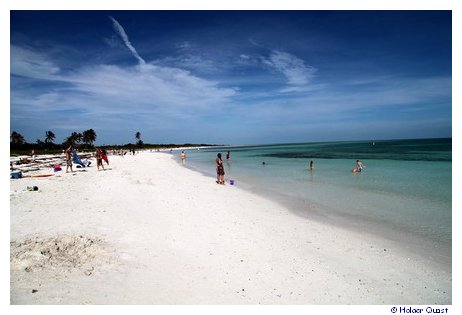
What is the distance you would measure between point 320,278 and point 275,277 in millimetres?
890

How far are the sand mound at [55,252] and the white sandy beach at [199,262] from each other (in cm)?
2

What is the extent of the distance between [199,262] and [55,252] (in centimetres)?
300

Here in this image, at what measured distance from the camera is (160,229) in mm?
7508

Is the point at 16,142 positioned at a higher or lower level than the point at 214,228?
higher

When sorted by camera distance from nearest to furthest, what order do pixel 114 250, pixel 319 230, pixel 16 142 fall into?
pixel 114 250 → pixel 319 230 → pixel 16 142

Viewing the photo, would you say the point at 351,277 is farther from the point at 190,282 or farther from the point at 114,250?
the point at 114,250

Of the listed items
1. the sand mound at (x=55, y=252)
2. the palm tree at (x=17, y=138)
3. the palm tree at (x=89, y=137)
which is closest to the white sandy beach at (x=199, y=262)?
the sand mound at (x=55, y=252)

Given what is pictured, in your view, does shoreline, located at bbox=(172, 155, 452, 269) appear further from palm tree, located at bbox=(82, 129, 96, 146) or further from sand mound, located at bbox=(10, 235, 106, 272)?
palm tree, located at bbox=(82, 129, 96, 146)

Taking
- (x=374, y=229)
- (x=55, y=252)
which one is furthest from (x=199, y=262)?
(x=374, y=229)

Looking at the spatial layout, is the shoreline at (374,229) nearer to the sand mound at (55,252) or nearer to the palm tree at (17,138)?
the sand mound at (55,252)

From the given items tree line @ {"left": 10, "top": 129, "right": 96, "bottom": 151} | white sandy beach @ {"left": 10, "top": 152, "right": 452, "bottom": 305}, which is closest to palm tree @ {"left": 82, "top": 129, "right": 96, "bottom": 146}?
tree line @ {"left": 10, "top": 129, "right": 96, "bottom": 151}

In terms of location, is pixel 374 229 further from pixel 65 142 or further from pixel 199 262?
pixel 65 142
